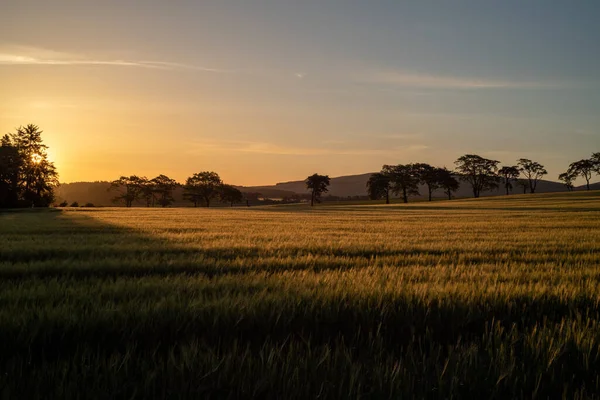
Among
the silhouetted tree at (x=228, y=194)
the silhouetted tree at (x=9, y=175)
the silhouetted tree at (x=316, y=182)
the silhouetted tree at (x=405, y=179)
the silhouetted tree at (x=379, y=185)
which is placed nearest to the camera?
the silhouetted tree at (x=9, y=175)

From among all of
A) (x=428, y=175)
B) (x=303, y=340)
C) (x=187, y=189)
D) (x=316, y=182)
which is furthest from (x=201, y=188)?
(x=303, y=340)

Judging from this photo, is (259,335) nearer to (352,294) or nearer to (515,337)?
(352,294)

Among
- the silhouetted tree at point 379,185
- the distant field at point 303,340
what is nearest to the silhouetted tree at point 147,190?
the silhouetted tree at point 379,185

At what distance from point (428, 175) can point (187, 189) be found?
79.3 meters

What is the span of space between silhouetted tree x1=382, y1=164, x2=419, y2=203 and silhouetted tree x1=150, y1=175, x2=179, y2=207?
2871 inches

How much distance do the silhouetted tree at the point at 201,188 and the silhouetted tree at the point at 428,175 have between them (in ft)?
217

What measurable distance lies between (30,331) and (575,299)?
5.25m

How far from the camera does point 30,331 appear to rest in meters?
2.73

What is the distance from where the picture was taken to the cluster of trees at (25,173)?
66.0 meters

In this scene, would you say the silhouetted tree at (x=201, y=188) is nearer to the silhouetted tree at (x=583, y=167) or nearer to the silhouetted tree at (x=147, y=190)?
the silhouetted tree at (x=147, y=190)

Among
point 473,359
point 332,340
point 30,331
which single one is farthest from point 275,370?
point 30,331

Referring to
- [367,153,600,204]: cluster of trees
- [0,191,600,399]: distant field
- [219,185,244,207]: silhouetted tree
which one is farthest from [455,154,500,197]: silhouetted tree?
[0,191,600,399]: distant field

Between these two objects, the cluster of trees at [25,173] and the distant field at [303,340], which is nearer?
the distant field at [303,340]

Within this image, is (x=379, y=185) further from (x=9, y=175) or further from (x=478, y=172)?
(x=9, y=175)
